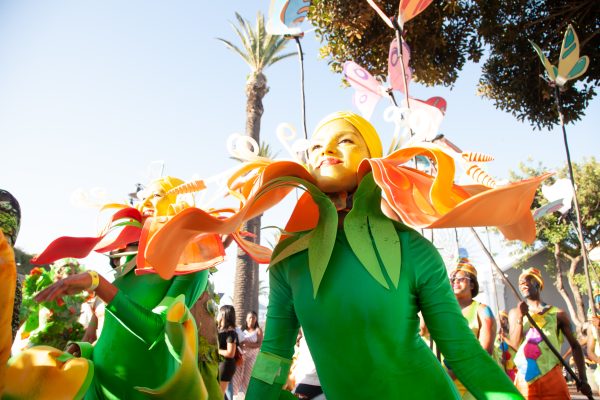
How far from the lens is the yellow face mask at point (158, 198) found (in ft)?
9.16

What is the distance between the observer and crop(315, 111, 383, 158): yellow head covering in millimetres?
2066

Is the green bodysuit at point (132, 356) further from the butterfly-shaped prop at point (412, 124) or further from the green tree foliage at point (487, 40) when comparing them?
the green tree foliage at point (487, 40)

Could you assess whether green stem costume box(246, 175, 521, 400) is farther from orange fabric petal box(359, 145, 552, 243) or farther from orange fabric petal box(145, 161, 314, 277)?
orange fabric petal box(145, 161, 314, 277)

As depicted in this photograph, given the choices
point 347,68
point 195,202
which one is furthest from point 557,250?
point 195,202

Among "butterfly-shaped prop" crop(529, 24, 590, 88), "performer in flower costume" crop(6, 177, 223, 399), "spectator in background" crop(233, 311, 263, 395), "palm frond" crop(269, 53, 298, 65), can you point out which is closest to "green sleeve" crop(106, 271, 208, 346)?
→ "performer in flower costume" crop(6, 177, 223, 399)

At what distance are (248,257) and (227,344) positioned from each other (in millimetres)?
6100

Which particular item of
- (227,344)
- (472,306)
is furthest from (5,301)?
(227,344)

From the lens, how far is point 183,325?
6.43 feet

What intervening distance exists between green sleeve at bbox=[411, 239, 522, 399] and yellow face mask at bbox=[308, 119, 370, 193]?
1.19 feet

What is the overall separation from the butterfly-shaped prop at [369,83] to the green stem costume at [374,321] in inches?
54.4

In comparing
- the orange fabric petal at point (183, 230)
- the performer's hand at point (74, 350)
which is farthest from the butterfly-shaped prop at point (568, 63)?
the performer's hand at point (74, 350)

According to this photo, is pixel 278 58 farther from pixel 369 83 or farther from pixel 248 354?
pixel 369 83

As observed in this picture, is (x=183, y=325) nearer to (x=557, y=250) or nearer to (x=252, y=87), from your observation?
(x=252, y=87)

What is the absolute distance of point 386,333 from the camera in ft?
5.48
